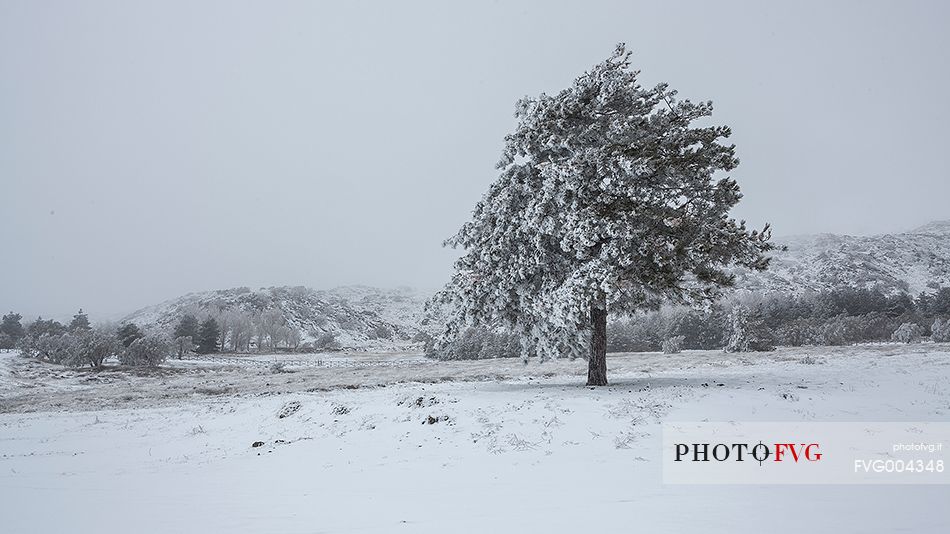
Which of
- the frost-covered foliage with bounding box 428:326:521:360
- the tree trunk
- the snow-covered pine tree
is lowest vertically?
the frost-covered foliage with bounding box 428:326:521:360

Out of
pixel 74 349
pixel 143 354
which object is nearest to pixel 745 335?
pixel 143 354

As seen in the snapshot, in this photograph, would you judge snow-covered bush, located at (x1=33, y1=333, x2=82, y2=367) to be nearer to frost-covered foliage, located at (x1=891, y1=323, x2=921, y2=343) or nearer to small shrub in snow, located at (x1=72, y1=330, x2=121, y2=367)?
small shrub in snow, located at (x1=72, y1=330, x2=121, y2=367)

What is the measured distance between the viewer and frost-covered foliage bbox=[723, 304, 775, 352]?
4431 cm

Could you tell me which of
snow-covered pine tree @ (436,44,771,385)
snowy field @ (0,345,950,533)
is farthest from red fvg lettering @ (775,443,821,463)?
snow-covered pine tree @ (436,44,771,385)

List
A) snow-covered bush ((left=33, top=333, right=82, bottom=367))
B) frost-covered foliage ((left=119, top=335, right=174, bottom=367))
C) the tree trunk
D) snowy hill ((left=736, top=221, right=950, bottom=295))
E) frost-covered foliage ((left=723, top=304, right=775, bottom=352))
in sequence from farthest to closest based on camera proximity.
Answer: snowy hill ((left=736, top=221, right=950, bottom=295))
frost-covered foliage ((left=119, top=335, right=174, bottom=367))
snow-covered bush ((left=33, top=333, right=82, bottom=367))
frost-covered foliage ((left=723, top=304, right=775, bottom=352))
the tree trunk

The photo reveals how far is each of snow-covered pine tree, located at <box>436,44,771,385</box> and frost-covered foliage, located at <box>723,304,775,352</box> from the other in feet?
105

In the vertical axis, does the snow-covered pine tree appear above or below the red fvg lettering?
above

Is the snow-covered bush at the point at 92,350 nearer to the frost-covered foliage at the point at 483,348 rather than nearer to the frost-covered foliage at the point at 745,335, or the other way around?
the frost-covered foliage at the point at 483,348

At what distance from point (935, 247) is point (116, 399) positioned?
638ft

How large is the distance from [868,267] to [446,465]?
499 feet

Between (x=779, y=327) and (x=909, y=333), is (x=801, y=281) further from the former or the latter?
(x=909, y=333)

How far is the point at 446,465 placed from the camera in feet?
32.2

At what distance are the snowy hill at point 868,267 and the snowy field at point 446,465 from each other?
325 ft

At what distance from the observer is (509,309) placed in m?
17.8
